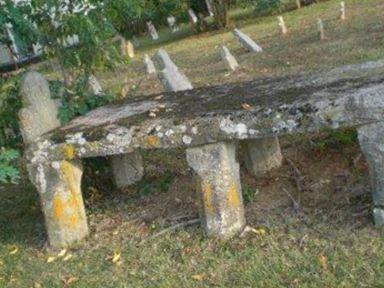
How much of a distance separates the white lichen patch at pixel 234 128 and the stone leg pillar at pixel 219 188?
0.55 ft

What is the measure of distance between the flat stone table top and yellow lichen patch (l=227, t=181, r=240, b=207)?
41 cm

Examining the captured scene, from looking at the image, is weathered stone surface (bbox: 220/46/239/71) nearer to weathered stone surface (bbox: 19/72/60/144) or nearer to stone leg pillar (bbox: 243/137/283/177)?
stone leg pillar (bbox: 243/137/283/177)

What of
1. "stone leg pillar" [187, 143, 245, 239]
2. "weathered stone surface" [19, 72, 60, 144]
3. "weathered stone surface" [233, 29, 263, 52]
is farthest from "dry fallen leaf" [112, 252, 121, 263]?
"weathered stone surface" [233, 29, 263, 52]

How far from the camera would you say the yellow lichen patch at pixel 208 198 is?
503 centimetres

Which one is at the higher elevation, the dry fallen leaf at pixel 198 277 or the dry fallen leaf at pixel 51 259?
the dry fallen leaf at pixel 51 259

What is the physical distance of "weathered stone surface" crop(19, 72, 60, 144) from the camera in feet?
18.6

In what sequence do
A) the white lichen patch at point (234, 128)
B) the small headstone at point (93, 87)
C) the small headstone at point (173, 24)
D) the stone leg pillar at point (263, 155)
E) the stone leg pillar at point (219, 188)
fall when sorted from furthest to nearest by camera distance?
1. the small headstone at point (173, 24)
2. the small headstone at point (93, 87)
3. the stone leg pillar at point (263, 155)
4. the stone leg pillar at point (219, 188)
5. the white lichen patch at point (234, 128)

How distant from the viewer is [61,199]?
A: 5531 millimetres

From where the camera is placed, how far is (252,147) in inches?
237

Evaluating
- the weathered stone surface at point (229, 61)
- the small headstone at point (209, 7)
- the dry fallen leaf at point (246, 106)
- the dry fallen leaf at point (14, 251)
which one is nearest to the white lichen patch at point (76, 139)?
the dry fallen leaf at point (14, 251)

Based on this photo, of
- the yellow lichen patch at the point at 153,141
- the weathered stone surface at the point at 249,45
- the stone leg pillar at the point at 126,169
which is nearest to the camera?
the yellow lichen patch at the point at 153,141

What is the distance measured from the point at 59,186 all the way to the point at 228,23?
17.7 metres

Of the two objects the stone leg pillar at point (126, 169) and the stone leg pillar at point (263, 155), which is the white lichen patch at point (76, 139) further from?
the stone leg pillar at point (263, 155)

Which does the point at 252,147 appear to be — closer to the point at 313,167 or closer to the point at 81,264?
the point at 313,167
